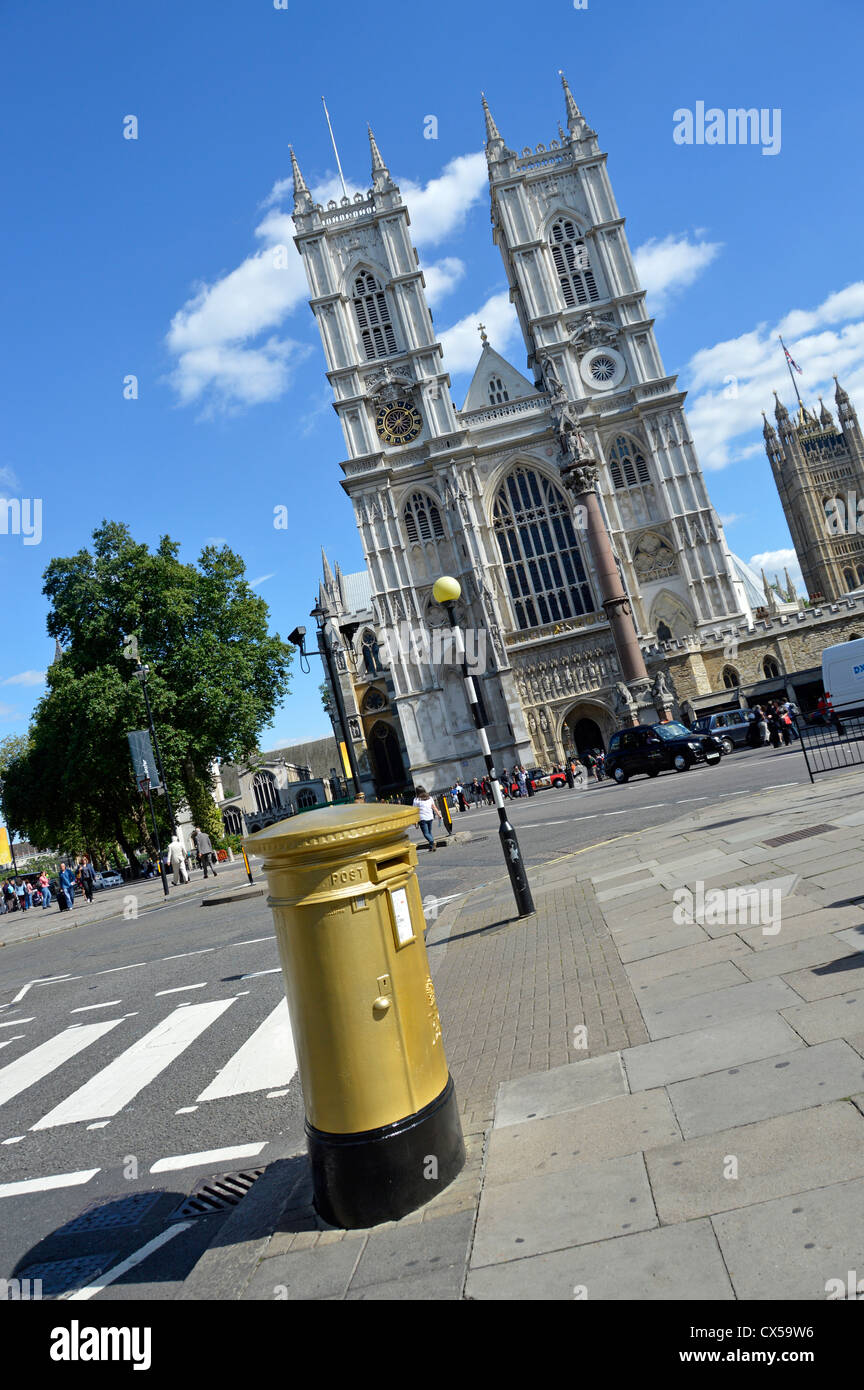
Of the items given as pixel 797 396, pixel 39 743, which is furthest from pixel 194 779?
pixel 797 396

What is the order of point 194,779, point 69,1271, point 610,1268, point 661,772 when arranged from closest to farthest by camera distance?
point 610,1268 → point 69,1271 → point 661,772 → point 194,779

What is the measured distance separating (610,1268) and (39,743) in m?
45.1

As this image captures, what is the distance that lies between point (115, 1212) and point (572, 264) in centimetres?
5476

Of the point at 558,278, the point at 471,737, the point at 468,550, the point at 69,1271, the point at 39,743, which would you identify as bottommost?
the point at 69,1271

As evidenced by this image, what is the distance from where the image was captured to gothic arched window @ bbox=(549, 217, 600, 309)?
50.8 meters

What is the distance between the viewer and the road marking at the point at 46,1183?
4.71 metres

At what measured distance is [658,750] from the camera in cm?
2728

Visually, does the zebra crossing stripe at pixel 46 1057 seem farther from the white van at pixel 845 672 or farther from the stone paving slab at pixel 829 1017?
the white van at pixel 845 672

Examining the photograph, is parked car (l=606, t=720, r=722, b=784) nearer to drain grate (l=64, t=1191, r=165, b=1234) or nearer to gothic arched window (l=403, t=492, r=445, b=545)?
drain grate (l=64, t=1191, r=165, b=1234)

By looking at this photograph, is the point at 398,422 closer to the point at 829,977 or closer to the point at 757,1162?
the point at 829,977

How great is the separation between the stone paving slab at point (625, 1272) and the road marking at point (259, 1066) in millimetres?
3277

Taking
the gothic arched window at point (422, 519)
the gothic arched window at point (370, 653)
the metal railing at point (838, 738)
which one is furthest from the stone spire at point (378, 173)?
the metal railing at point (838, 738)
